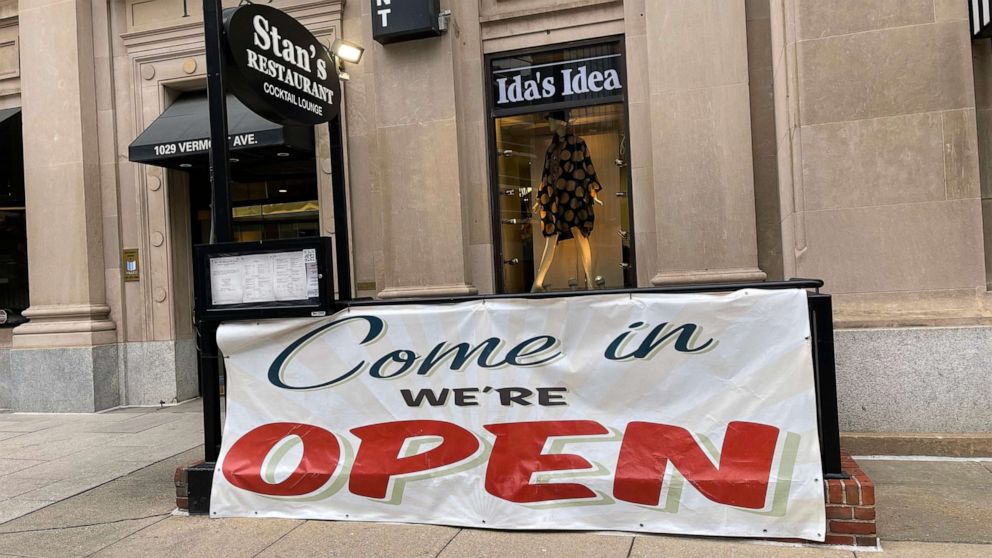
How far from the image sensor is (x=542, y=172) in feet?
28.8

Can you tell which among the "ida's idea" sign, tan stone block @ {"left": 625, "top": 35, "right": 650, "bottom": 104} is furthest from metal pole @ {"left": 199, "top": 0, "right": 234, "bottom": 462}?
tan stone block @ {"left": 625, "top": 35, "right": 650, "bottom": 104}

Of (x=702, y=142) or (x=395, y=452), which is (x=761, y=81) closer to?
(x=702, y=142)

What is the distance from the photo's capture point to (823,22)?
654 centimetres

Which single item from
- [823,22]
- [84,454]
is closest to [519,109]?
[823,22]

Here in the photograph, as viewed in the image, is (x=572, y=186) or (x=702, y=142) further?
(x=572, y=186)

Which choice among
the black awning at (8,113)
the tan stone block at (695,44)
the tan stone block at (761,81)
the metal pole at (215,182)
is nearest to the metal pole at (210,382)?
the metal pole at (215,182)

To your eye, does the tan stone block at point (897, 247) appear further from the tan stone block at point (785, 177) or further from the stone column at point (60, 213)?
the stone column at point (60, 213)

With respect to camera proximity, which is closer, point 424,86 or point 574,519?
point 574,519

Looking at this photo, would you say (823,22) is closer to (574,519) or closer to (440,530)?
(574,519)

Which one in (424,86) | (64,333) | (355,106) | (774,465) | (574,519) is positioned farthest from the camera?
(64,333)

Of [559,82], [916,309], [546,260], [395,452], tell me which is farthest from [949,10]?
[395,452]

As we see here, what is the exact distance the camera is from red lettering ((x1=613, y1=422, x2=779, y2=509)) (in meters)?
4.16

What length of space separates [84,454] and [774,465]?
6.64 m

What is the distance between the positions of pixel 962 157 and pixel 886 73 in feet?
3.17
